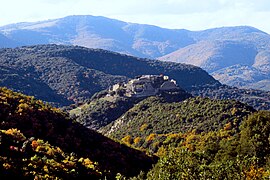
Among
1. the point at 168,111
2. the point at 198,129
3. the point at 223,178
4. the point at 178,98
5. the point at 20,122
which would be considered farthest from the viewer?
the point at 178,98

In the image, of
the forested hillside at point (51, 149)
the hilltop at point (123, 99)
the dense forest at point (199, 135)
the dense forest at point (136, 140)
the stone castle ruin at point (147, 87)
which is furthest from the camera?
the stone castle ruin at point (147, 87)

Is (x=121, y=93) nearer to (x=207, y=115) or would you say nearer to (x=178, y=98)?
(x=178, y=98)

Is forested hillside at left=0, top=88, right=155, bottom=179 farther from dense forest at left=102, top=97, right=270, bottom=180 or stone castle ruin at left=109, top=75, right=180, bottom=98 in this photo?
stone castle ruin at left=109, top=75, right=180, bottom=98

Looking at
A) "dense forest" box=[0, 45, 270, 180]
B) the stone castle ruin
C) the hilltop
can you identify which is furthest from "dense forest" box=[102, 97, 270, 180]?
the stone castle ruin

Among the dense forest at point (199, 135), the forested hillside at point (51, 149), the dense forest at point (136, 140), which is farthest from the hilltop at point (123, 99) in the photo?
the forested hillside at point (51, 149)

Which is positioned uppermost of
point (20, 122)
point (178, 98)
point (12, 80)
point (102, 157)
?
point (20, 122)

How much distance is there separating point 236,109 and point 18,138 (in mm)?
56970

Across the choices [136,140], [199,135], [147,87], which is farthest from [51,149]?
[147,87]

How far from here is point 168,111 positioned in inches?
3656

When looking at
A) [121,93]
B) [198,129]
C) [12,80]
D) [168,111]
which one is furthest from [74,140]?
[12,80]

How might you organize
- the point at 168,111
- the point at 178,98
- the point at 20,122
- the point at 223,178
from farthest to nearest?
the point at 178,98 → the point at 168,111 → the point at 20,122 → the point at 223,178

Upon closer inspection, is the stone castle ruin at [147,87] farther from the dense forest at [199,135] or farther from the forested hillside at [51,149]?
the forested hillside at [51,149]

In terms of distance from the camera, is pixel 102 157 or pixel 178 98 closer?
pixel 102 157

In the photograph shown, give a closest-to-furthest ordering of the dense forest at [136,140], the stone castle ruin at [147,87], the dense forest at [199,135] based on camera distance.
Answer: the dense forest at [136,140] < the dense forest at [199,135] < the stone castle ruin at [147,87]
